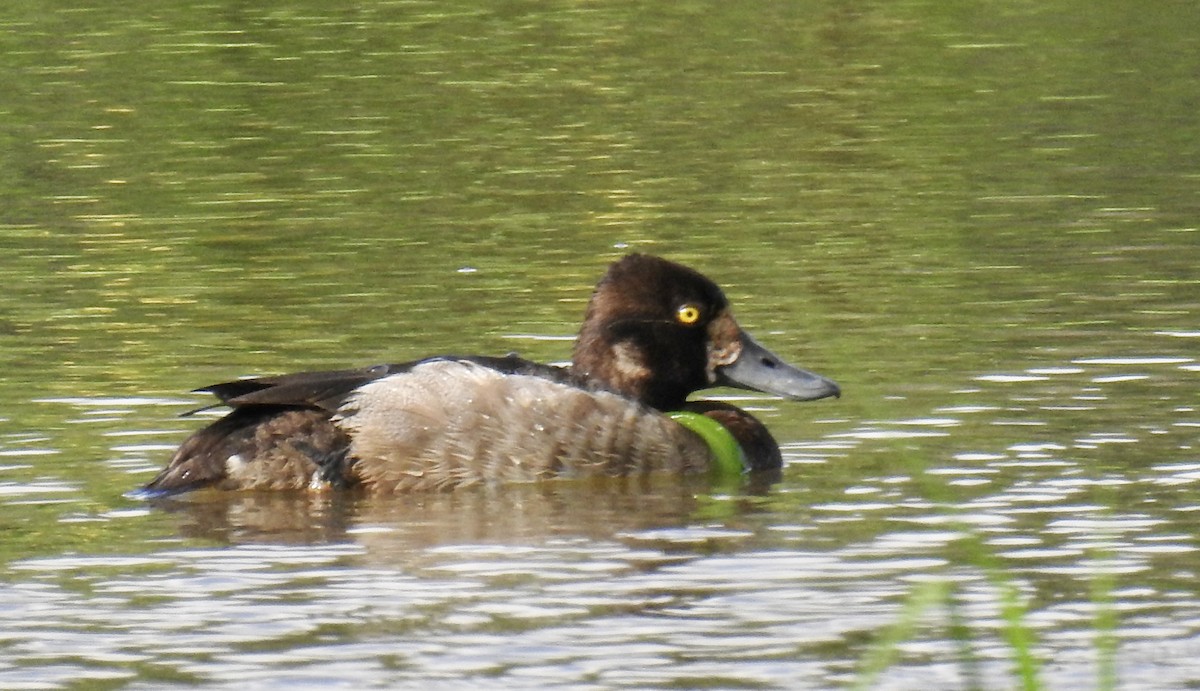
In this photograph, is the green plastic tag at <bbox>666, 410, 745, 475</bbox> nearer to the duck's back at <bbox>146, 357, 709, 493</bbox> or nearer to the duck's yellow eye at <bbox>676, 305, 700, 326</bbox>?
the duck's back at <bbox>146, 357, 709, 493</bbox>

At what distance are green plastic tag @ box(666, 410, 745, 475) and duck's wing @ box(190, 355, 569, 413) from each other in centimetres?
60

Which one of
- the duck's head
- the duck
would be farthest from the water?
the duck's head

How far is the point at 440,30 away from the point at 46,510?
1705 centimetres

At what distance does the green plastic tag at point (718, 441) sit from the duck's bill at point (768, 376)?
37cm

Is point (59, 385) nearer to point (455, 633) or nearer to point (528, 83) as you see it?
point (455, 633)

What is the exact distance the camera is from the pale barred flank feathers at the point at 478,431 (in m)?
9.59

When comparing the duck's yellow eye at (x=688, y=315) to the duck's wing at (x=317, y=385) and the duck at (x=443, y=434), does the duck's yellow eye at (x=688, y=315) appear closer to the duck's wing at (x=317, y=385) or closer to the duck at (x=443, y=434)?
the duck at (x=443, y=434)

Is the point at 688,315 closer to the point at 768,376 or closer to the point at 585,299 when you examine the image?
the point at 768,376

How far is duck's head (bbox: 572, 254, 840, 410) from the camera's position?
409 inches

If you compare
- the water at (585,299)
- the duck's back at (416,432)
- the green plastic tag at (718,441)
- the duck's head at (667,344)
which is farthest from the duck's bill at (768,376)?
the duck's back at (416,432)

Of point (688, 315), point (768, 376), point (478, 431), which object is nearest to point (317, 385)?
point (478, 431)

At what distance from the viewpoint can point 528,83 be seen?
22.5 meters

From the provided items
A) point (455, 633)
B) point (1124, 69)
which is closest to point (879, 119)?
point (1124, 69)

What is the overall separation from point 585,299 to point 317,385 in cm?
395
